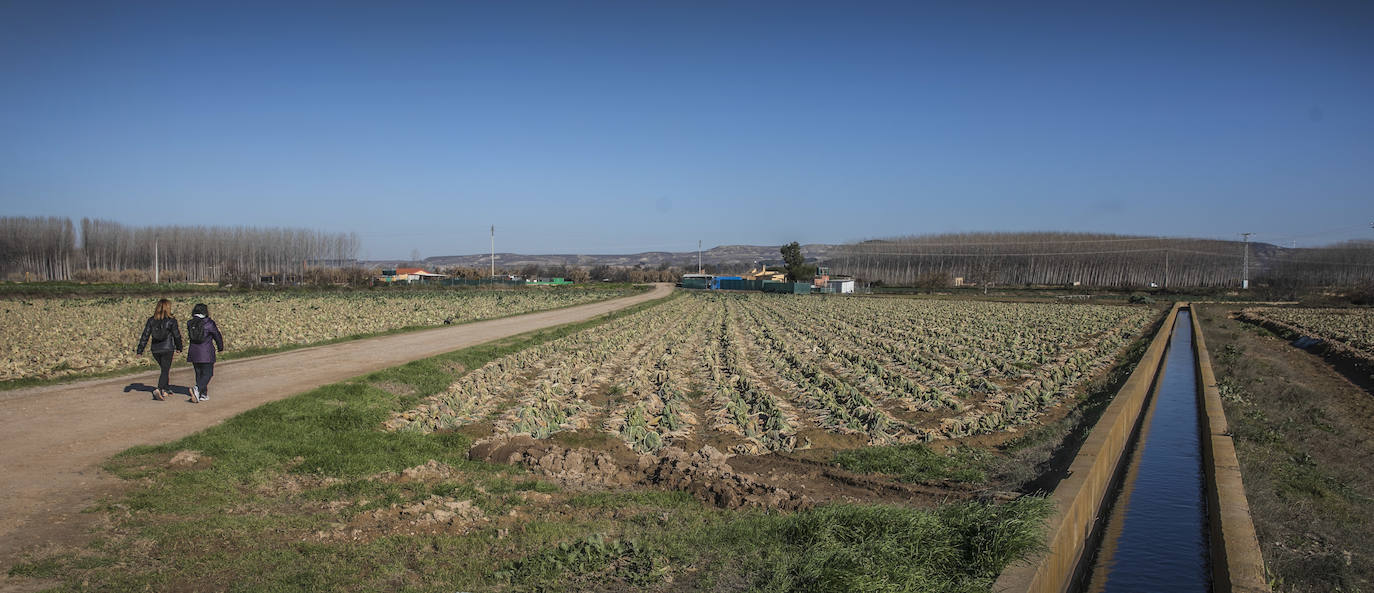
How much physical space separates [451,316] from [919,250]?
14737 centimetres

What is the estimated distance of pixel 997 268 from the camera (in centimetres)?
15288

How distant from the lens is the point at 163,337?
13336 millimetres

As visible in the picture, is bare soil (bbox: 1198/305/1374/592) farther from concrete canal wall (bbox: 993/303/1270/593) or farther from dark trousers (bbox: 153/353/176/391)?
dark trousers (bbox: 153/353/176/391)

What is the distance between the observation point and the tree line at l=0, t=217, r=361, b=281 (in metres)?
126

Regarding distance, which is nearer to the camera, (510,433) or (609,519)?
(609,519)

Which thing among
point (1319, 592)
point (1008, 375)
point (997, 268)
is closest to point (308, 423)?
point (1319, 592)

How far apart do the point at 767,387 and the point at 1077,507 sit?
974 centimetres

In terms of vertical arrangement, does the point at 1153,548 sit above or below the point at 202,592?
below

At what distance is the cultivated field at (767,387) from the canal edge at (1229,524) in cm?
305

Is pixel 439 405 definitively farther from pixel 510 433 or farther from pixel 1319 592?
pixel 1319 592

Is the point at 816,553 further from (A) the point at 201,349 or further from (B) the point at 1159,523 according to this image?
(A) the point at 201,349

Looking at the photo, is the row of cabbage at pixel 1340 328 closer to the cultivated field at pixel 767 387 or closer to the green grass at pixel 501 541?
the cultivated field at pixel 767 387

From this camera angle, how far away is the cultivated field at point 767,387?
12359 mm

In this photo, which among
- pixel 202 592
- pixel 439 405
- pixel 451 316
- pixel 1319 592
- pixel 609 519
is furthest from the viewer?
pixel 451 316
